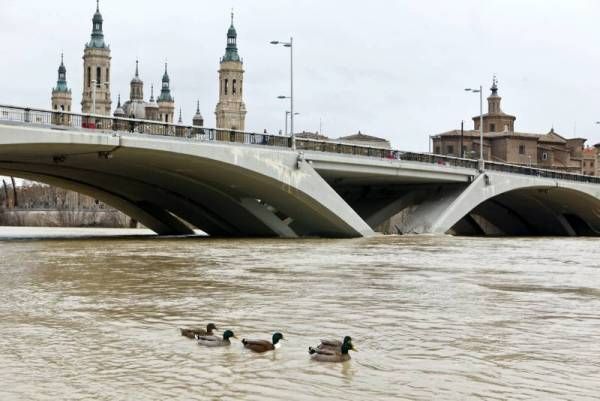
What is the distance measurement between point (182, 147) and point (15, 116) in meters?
6.96

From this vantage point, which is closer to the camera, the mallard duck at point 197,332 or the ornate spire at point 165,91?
the mallard duck at point 197,332

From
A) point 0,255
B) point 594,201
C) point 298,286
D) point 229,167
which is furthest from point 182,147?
point 594,201

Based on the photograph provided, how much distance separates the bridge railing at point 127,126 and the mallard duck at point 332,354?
23980mm

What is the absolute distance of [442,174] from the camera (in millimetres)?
50344

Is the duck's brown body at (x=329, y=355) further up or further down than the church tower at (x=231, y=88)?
further down

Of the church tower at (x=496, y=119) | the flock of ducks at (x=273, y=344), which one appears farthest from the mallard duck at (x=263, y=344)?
the church tower at (x=496, y=119)

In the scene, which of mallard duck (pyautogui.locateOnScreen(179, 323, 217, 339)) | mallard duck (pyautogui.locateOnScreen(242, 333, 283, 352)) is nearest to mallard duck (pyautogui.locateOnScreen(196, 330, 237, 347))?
mallard duck (pyautogui.locateOnScreen(179, 323, 217, 339))

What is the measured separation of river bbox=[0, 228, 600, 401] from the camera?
7.65 metres

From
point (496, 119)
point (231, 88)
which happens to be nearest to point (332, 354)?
point (496, 119)

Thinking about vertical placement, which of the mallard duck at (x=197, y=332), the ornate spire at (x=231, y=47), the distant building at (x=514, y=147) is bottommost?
the mallard duck at (x=197, y=332)

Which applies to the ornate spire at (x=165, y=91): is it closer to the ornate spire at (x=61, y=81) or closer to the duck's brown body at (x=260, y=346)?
the ornate spire at (x=61, y=81)

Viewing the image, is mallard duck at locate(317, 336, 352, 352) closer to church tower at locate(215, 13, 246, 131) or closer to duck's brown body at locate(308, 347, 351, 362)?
duck's brown body at locate(308, 347, 351, 362)

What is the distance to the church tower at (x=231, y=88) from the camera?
A: 15727cm

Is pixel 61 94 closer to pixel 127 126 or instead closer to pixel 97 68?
pixel 97 68
